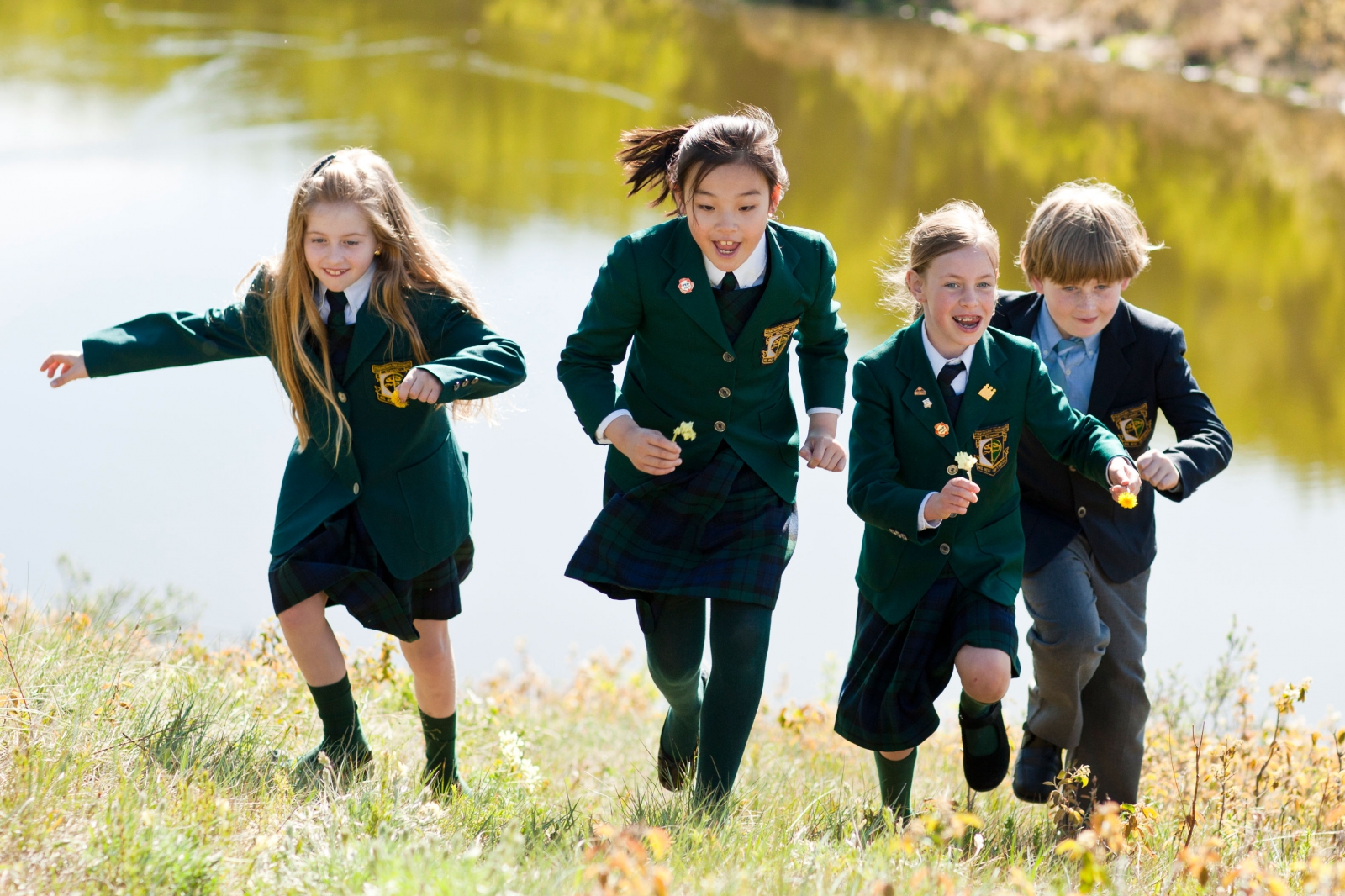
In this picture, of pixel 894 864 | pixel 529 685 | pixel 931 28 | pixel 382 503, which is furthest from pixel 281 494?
pixel 931 28

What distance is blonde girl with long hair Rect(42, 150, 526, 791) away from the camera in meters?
3.43

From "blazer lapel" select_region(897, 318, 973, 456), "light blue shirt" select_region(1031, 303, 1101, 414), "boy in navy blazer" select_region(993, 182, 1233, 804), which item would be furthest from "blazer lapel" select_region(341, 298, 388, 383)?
"light blue shirt" select_region(1031, 303, 1101, 414)

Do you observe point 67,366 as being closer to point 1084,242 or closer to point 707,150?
point 707,150

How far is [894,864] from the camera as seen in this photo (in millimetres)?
2818

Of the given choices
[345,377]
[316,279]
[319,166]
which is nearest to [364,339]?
[345,377]

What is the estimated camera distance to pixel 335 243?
345 centimetres

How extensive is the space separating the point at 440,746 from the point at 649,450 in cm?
114

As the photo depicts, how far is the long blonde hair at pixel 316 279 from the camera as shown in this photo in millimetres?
3455

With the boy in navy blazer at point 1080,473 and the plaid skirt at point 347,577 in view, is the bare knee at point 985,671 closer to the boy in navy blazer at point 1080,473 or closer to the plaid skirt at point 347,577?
the boy in navy blazer at point 1080,473

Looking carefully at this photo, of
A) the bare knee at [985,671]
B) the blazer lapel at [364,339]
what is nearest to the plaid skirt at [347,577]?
the blazer lapel at [364,339]

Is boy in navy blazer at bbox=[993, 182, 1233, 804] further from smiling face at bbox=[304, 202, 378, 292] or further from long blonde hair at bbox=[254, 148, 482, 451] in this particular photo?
smiling face at bbox=[304, 202, 378, 292]

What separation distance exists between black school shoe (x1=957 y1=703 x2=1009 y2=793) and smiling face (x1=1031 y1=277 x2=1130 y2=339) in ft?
3.32

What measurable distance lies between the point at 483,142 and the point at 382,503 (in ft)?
39.2

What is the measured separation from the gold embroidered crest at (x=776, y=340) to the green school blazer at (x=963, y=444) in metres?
0.22
